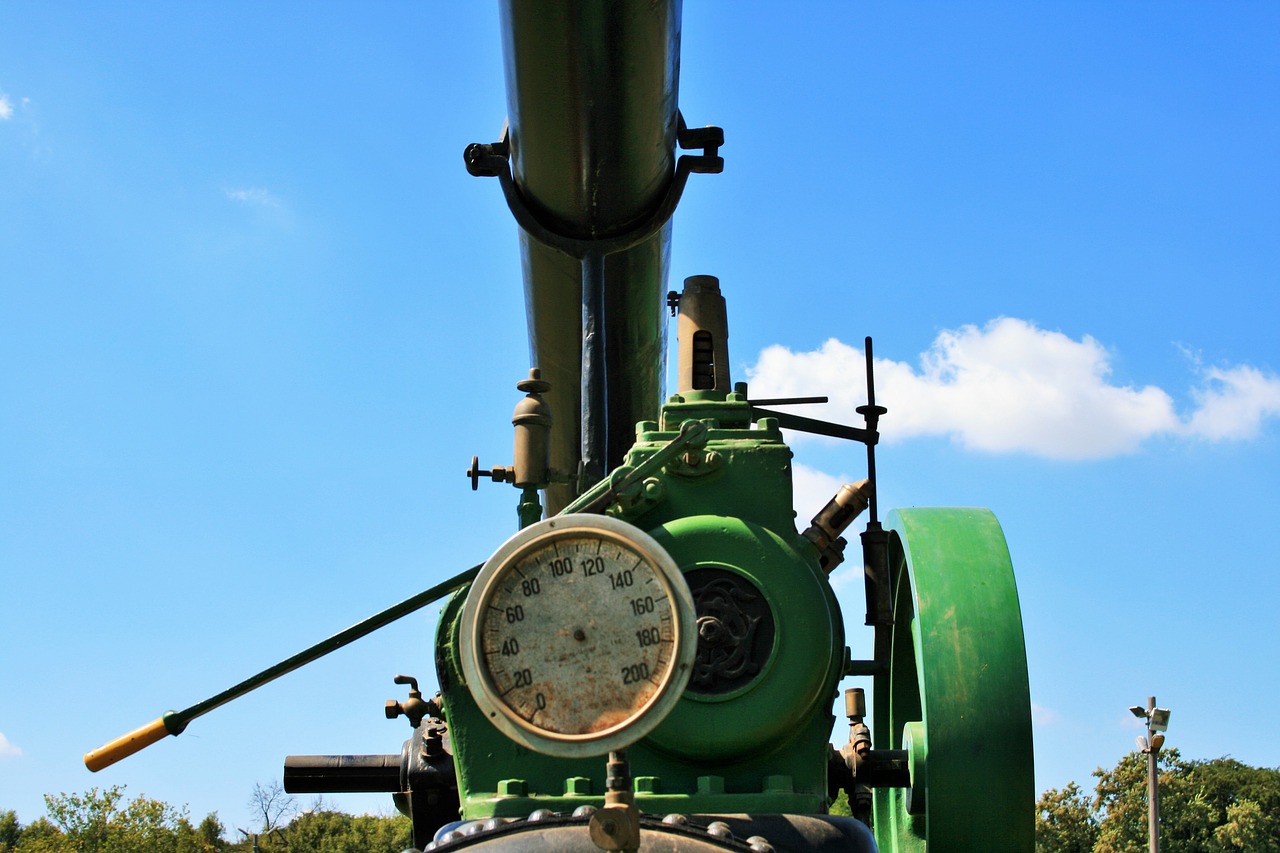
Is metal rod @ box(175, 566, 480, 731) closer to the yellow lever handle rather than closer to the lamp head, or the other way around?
the yellow lever handle

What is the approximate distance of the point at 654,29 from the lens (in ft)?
19.3

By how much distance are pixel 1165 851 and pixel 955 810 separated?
1911 inches

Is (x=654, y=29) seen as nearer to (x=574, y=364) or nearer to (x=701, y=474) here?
(x=701, y=474)

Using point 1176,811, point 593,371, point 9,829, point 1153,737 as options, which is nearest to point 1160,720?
point 1153,737

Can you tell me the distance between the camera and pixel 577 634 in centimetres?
373

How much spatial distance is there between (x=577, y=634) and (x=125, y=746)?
1957 millimetres

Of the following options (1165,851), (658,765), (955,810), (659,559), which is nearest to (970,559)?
(955,810)

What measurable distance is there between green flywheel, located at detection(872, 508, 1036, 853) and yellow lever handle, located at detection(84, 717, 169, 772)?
2793 mm

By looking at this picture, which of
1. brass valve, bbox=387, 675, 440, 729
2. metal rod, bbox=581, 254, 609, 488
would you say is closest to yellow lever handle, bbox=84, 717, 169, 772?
brass valve, bbox=387, 675, 440, 729

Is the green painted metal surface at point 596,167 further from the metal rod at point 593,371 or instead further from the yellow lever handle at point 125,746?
the yellow lever handle at point 125,746

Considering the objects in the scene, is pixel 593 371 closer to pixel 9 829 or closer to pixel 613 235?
pixel 613 235

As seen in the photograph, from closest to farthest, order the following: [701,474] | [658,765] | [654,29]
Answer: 1. [658,765]
2. [701,474]
3. [654,29]

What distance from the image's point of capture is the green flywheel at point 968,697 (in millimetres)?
5328

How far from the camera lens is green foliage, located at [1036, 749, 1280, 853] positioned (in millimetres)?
42844
